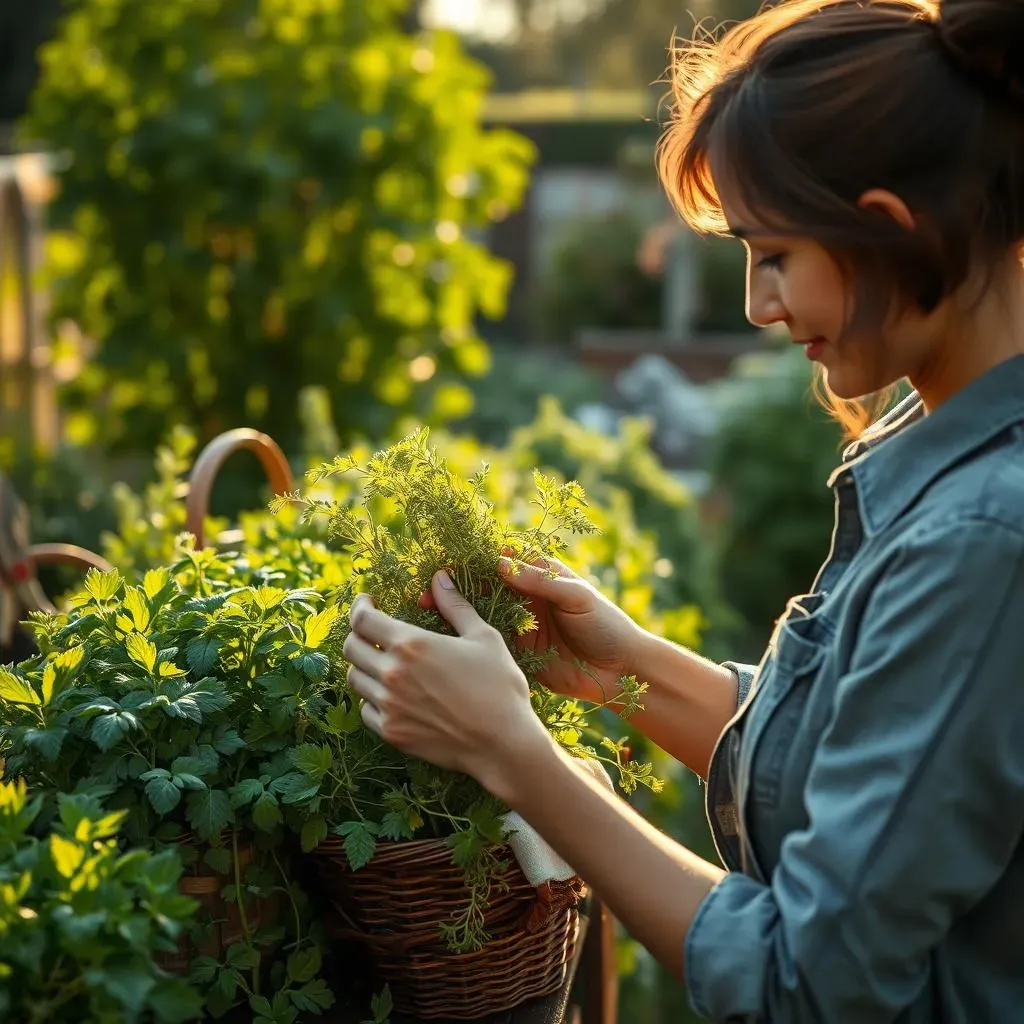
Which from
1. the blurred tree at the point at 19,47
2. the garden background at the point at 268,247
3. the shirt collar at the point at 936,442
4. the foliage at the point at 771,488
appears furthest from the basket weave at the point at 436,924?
the blurred tree at the point at 19,47

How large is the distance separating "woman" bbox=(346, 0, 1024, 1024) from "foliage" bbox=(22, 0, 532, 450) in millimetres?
3349

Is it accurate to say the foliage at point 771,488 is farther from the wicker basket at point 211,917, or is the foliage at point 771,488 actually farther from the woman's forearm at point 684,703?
the wicker basket at point 211,917

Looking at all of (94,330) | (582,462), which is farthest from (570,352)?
(582,462)

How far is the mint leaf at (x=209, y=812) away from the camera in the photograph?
1.13 metres

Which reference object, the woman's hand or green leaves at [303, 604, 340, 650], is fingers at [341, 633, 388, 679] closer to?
green leaves at [303, 604, 340, 650]

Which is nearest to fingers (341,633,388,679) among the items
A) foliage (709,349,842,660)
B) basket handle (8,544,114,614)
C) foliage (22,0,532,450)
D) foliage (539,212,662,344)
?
basket handle (8,544,114,614)

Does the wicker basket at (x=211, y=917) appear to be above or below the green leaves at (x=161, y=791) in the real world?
below

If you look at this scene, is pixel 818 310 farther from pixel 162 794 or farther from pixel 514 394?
pixel 514 394

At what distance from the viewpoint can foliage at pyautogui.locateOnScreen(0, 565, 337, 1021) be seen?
1.14 m

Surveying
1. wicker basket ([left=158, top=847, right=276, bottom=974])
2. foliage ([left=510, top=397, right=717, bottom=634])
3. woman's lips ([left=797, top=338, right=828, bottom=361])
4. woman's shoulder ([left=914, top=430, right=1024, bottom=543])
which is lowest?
foliage ([left=510, top=397, right=717, bottom=634])

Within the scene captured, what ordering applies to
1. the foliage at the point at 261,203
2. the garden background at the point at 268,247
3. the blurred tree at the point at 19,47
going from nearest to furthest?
1. the garden background at the point at 268,247
2. the foliage at the point at 261,203
3. the blurred tree at the point at 19,47

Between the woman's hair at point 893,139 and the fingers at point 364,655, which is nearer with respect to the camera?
the woman's hair at point 893,139

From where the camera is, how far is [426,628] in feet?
3.98

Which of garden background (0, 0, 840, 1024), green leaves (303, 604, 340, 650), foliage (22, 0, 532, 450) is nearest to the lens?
green leaves (303, 604, 340, 650)
